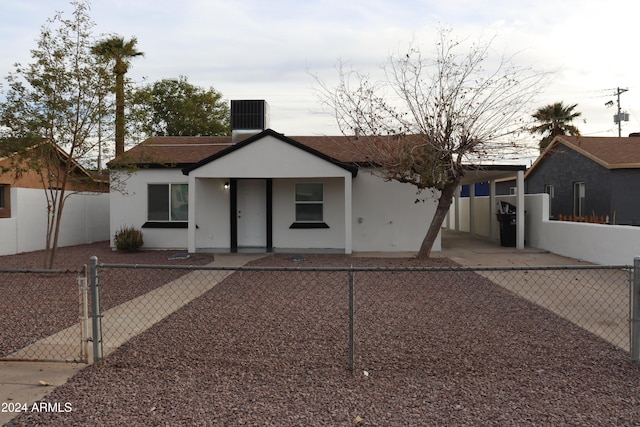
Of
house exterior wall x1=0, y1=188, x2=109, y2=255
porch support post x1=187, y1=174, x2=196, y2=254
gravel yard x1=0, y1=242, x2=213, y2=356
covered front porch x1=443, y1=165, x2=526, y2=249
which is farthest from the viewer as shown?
covered front porch x1=443, y1=165, x2=526, y2=249

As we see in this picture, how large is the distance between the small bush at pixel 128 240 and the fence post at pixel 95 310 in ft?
36.0

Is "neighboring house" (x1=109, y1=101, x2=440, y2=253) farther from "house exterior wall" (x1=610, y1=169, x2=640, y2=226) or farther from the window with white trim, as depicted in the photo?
the window with white trim

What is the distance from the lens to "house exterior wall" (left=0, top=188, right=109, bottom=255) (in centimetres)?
1545

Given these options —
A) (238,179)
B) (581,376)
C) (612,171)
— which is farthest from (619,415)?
(612,171)

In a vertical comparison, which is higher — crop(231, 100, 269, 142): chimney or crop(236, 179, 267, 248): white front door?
crop(231, 100, 269, 142): chimney

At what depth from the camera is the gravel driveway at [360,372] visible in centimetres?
395

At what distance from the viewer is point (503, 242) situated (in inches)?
656

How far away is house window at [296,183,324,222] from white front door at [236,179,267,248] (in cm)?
109

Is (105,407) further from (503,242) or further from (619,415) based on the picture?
(503,242)

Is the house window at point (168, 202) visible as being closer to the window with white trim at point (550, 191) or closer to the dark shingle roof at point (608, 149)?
the dark shingle roof at point (608, 149)

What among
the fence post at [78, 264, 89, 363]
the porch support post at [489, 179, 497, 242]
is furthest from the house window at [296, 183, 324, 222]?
the fence post at [78, 264, 89, 363]

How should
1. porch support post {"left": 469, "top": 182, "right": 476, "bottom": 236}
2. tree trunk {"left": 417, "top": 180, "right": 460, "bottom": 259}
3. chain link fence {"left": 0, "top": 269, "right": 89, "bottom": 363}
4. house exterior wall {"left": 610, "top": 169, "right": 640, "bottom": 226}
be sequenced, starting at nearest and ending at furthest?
chain link fence {"left": 0, "top": 269, "right": 89, "bottom": 363} → tree trunk {"left": 417, "top": 180, "right": 460, "bottom": 259} → house exterior wall {"left": 610, "top": 169, "right": 640, "bottom": 226} → porch support post {"left": 469, "top": 182, "right": 476, "bottom": 236}

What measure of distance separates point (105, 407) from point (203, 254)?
10.8 m

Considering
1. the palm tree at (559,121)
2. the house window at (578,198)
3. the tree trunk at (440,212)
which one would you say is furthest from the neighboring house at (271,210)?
the palm tree at (559,121)
